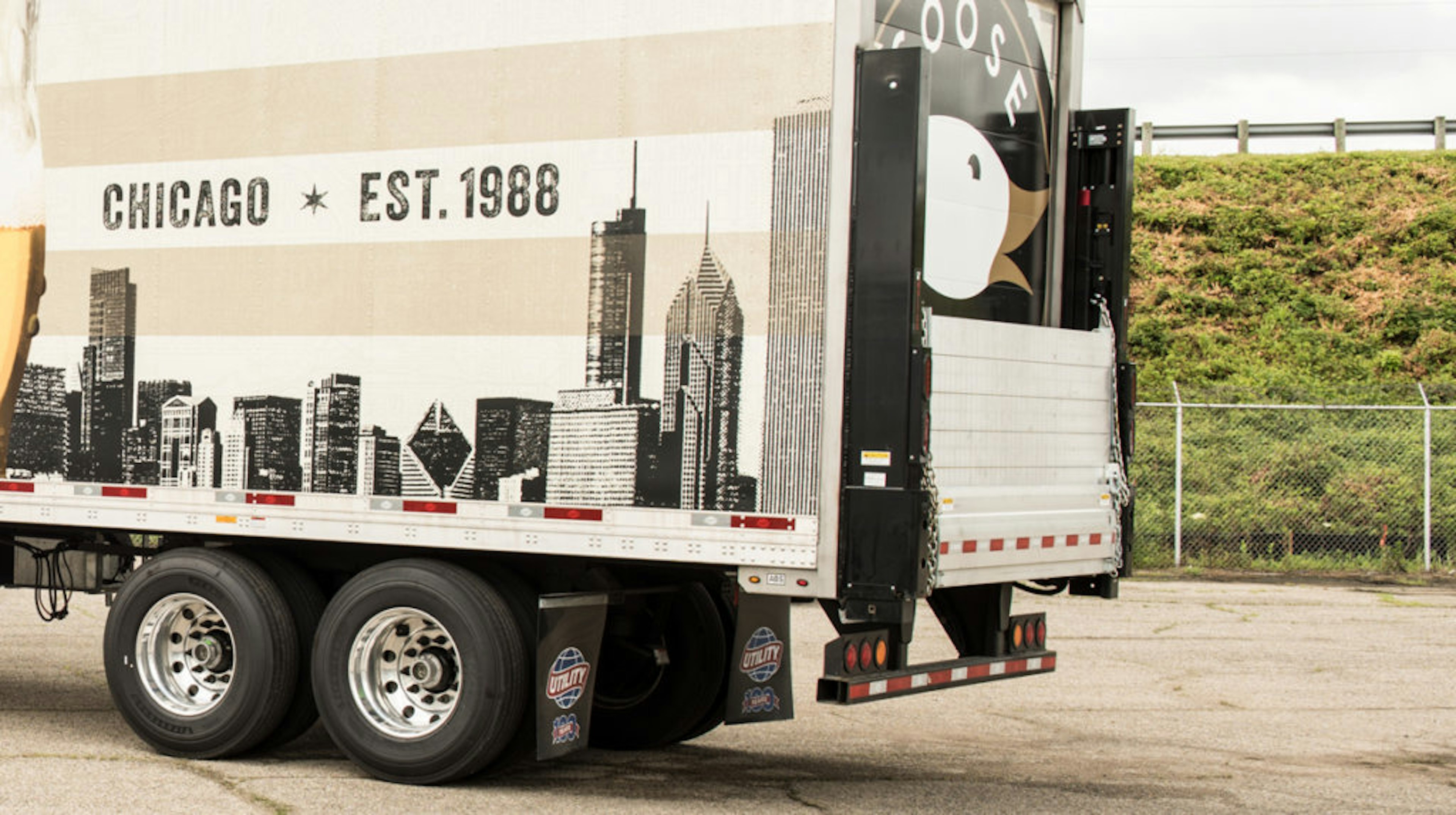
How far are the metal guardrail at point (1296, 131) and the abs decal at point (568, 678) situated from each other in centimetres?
2822

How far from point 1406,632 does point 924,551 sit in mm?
9664

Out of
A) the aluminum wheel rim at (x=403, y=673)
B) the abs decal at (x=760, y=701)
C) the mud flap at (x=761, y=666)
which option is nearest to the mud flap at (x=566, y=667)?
the aluminum wheel rim at (x=403, y=673)

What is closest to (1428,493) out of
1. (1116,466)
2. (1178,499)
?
(1178,499)

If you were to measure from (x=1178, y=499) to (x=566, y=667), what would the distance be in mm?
14214

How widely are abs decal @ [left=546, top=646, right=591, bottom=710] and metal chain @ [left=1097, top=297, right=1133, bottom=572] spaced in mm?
2704

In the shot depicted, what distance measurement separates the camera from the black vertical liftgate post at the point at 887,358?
7.15m

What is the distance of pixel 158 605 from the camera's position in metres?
8.66

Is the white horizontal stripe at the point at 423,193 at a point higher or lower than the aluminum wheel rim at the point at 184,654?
higher

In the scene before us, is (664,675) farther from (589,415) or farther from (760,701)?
(589,415)

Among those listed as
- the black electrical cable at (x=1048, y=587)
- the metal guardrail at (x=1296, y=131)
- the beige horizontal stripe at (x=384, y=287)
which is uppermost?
the metal guardrail at (x=1296, y=131)

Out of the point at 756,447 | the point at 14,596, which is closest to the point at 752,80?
the point at 756,447

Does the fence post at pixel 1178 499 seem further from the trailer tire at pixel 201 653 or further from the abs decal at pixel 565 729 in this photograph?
the trailer tire at pixel 201 653

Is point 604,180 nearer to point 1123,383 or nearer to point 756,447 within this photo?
point 756,447

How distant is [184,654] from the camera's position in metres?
8.68
